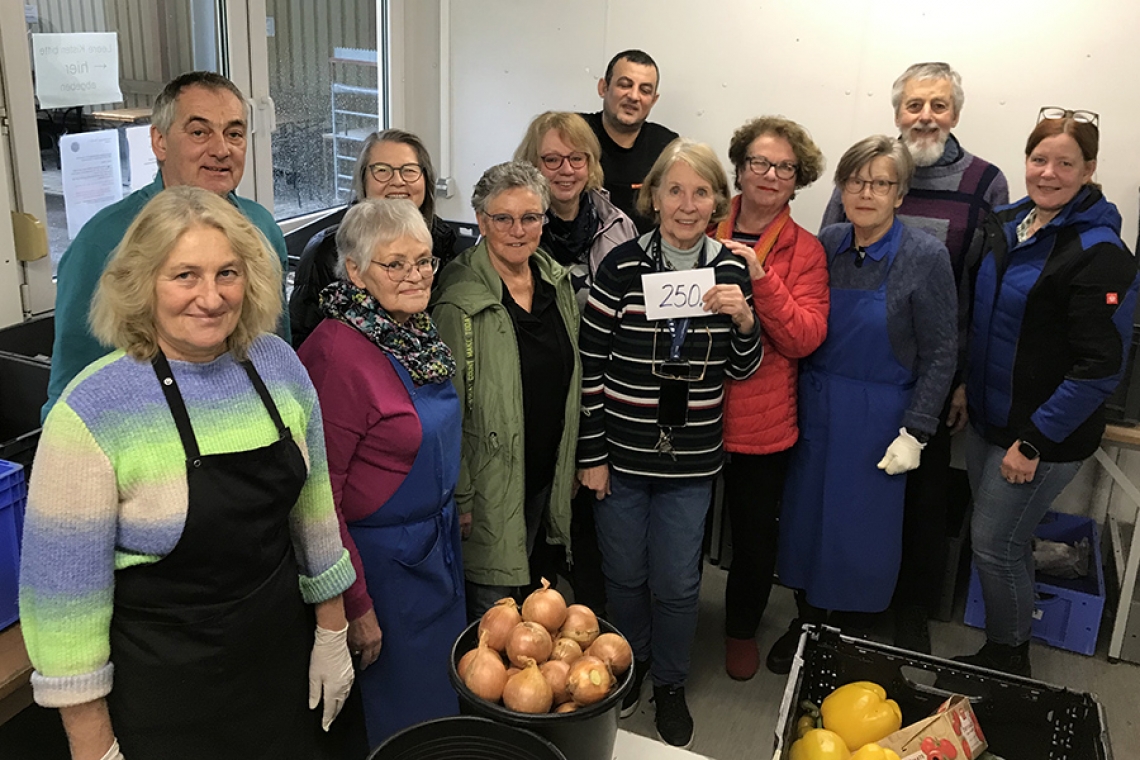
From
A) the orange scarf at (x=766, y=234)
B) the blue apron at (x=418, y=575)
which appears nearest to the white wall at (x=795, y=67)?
the orange scarf at (x=766, y=234)

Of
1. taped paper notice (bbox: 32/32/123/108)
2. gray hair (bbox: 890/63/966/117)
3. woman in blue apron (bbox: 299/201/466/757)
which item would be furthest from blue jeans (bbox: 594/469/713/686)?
taped paper notice (bbox: 32/32/123/108)

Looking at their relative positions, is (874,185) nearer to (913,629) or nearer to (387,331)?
(387,331)

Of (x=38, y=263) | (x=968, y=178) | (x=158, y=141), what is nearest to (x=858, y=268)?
(x=968, y=178)

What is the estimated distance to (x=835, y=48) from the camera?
3.32 metres

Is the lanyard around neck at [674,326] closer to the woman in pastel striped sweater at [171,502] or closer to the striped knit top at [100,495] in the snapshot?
the woman in pastel striped sweater at [171,502]

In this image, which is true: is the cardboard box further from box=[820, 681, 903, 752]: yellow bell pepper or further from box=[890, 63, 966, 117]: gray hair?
box=[890, 63, 966, 117]: gray hair

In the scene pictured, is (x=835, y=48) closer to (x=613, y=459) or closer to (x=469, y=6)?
(x=469, y=6)

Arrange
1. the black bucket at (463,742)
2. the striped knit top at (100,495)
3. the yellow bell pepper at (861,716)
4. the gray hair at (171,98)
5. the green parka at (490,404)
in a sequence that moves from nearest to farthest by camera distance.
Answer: the black bucket at (463,742), the striped knit top at (100,495), the yellow bell pepper at (861,716), the gray hair at (171,98), the green parka at (490,404)

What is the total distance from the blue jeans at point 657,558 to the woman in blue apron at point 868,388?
1.28 ft

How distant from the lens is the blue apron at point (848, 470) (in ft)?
7.80

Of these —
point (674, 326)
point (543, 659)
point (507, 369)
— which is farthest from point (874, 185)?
point (543, 659)

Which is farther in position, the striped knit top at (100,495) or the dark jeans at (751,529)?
the dark jeans at (751,529)

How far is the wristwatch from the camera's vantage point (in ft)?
7.64

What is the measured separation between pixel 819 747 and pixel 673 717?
110 centimetres
